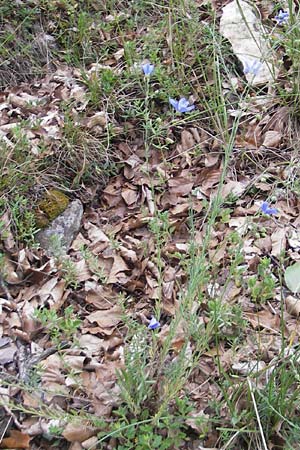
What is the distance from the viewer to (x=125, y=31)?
3779 mm

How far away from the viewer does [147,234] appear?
114 inches

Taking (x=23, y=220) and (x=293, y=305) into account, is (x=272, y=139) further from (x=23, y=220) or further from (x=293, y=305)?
(x=23, y=220)

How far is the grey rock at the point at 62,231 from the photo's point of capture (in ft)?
9.11

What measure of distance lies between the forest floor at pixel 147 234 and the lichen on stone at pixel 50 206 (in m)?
0.03

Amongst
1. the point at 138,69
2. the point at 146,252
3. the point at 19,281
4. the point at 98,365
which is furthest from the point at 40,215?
the point at 138,69

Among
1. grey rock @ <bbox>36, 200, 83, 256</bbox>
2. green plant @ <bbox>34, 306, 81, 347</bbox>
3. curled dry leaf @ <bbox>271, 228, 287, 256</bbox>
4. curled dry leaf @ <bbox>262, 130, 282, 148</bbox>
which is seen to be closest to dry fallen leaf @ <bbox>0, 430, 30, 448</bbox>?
green plant @ <bbox>34, 306, 81, 347</bbox>

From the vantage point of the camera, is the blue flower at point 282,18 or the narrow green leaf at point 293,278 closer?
the narrow green leaf at point 293,278

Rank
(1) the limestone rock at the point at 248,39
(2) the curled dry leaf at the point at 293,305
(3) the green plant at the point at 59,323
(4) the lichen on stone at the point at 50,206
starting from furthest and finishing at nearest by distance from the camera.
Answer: (1) the limestone rock at the point at 248,39 → (4) the lichen on stone at the point at 50,206 → (2) the curled dry leaf at the point at 293,305 → (3) the green plant at the point at 59,323

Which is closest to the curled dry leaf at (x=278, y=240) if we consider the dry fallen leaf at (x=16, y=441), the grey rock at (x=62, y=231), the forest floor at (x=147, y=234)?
the forest floor at (x=147, y=234)

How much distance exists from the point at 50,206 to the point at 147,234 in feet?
1.63

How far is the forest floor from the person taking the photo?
211 cm

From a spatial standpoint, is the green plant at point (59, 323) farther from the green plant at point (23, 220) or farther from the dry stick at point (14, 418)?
the green plant at point (23, 220)

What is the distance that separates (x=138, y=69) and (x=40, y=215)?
3.69ft

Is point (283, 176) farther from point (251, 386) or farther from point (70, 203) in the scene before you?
point (251, 386)
